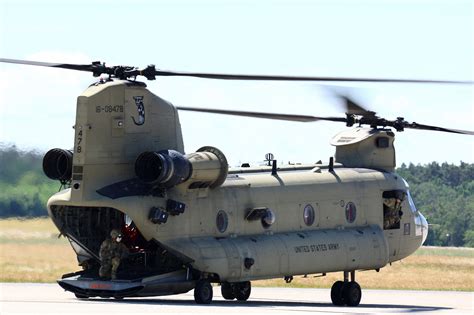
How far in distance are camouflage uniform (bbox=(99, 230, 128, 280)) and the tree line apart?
5.86 meters

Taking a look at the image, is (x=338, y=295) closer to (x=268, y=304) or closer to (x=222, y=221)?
(x=268, y=304)

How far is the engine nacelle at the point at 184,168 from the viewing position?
103 ft

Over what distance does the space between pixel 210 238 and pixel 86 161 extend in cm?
370

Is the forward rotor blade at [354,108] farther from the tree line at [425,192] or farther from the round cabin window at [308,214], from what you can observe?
the tree line at [425,192]

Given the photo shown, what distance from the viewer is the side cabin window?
37.7m

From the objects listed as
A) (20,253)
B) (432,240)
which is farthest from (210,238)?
(432,240)

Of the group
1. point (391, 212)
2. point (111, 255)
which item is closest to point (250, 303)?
point (111, 255)

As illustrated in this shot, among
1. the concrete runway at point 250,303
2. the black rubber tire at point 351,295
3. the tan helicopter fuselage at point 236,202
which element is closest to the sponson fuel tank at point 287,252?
the tan helicopter fuselage at point 236,202

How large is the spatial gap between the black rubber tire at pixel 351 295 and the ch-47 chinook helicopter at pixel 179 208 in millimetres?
26

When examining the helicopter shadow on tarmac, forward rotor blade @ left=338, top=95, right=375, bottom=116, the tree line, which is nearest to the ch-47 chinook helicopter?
the helicopter shadow on tarmac

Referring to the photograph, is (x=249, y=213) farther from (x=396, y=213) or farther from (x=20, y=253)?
(x=20, y=253)

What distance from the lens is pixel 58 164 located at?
108ft

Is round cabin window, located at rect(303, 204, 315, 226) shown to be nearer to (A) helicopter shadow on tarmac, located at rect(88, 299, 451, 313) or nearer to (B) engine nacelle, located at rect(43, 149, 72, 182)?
(A) helicopter shadow on tarmac, located at rect(88, 299, 451, 313)

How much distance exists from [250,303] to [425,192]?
8182cm
